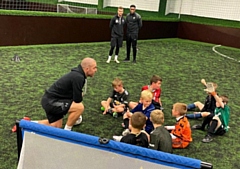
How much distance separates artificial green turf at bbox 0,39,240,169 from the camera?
3.72 metres

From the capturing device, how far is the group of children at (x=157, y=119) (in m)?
2.95

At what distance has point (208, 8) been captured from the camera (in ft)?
42.4

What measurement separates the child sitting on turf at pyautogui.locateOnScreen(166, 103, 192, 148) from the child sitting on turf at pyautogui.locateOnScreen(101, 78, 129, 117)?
98 centimetres

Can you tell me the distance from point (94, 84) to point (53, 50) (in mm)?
3342

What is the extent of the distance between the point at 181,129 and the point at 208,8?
10495 mm

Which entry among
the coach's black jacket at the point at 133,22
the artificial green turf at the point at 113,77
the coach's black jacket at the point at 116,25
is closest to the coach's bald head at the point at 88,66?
the artificial green turf at the point at 113,77

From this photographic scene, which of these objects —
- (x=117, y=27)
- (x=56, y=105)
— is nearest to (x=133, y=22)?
(x=117, y=27)

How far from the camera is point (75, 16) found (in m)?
9.70

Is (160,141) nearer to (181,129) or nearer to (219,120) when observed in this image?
(181,129)

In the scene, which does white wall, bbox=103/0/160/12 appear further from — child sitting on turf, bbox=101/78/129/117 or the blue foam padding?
the blue foam padding

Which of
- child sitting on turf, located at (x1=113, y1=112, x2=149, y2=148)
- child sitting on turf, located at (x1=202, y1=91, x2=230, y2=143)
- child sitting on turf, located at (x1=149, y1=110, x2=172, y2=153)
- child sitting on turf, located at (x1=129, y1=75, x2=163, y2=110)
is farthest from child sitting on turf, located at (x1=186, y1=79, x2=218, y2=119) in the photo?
child sitting on turf, located at (x1=113, y1=112, x2=149, y2=148)

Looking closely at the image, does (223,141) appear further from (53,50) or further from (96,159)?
(53,50)

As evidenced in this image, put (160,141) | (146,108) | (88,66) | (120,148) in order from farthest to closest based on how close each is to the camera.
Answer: (146,108), (88,66), (160,141), (120,148)

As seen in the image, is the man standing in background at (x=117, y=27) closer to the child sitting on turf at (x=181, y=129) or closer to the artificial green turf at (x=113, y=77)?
the artificial green turf at (x=113, y=77)
